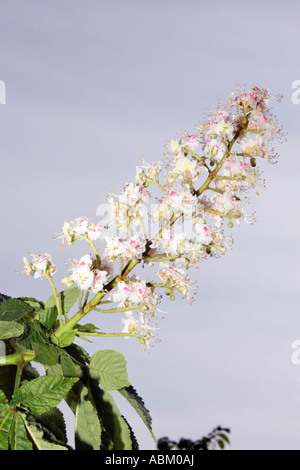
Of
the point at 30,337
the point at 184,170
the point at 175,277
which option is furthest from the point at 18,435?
the point at 184,170

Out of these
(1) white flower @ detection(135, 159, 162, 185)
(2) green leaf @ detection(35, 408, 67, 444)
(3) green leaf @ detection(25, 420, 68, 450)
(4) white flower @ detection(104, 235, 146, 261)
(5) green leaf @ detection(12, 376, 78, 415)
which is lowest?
(3) green leaf @ detection(25, 420, 68, 450)

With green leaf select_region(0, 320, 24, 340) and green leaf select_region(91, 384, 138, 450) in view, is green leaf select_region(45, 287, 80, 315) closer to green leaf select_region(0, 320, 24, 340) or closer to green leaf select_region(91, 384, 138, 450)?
green leaf select_region(0, 320, 24, 340)

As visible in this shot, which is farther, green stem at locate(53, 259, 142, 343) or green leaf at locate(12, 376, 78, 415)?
green stem at locate(53, 259, 142, 343)

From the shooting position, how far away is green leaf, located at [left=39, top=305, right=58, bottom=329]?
250cm

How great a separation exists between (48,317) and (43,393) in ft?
1.73

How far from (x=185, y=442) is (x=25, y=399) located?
2536 millimetres

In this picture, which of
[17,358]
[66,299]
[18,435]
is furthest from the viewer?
[66,299]

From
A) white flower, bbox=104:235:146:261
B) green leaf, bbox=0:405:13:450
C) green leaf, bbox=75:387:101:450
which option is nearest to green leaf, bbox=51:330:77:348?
green leaf, bbox=75:387:101:450

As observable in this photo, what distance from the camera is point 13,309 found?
8.07 ft

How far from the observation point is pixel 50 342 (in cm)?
246

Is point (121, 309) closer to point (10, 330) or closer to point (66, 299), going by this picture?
point (66, 299)

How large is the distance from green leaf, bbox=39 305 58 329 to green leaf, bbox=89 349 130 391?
22 cm

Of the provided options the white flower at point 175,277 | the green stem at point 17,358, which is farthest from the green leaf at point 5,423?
the white flower at point 175,277
